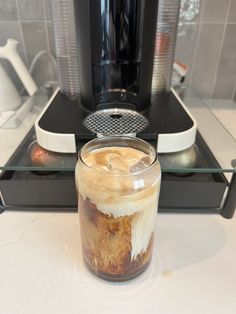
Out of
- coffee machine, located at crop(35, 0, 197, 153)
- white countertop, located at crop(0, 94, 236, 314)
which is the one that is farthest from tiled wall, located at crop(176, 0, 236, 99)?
white countertop, located at crop(0, 94, 236, 314)

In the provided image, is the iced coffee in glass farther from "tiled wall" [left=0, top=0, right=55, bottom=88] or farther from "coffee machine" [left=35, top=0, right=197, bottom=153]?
"tiled wall" [left=0, top=0, right=55, bottom=88]

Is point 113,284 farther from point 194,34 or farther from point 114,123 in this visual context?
point 194,34


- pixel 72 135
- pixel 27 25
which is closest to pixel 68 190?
pixel 72 135

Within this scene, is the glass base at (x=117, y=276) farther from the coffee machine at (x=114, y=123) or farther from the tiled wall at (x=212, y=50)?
the tiled wall at (x=212, y=50)

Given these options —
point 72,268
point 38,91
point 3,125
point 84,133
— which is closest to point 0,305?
point 72,268

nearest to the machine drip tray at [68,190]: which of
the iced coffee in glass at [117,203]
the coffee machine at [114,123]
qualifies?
the coffee machine at [114,123]

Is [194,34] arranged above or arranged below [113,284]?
above

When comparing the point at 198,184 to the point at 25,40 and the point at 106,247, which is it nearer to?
the point at 106,247

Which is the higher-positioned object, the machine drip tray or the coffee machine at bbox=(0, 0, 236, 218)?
the coffee machine at bbox=(0, 0, 236, 218)
